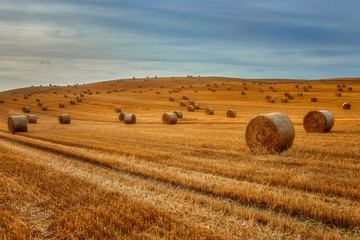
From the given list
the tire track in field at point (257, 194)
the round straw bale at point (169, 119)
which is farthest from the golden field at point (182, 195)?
the round straw bale at point (169, 119)

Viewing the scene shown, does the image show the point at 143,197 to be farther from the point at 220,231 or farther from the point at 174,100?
the point at 174,100

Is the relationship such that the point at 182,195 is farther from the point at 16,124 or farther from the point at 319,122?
the point at 16,124

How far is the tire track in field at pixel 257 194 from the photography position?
508 cm

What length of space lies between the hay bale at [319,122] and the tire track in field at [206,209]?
12.6 m

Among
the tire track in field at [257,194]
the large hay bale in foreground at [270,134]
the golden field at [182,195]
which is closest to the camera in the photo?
the golden field at [182,195]

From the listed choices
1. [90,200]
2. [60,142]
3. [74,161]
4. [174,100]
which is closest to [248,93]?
[174,100]

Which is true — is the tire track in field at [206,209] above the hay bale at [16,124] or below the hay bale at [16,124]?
below

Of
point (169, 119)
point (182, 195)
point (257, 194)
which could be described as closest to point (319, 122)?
point (169, 119)

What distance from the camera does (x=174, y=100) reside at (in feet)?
161

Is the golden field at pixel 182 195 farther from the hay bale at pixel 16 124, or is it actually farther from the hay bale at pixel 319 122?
the hay bale at pixel 16 124

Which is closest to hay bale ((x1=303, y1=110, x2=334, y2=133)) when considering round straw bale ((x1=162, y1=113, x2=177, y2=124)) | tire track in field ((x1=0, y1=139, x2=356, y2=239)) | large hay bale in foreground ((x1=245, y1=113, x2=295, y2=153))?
large hay bale in foreground ((x1=245, y1=113, x2=295, y2=153))

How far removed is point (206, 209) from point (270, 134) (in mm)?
6765

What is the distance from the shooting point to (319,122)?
16.7 meters

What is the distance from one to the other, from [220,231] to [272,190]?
88.8 inches
